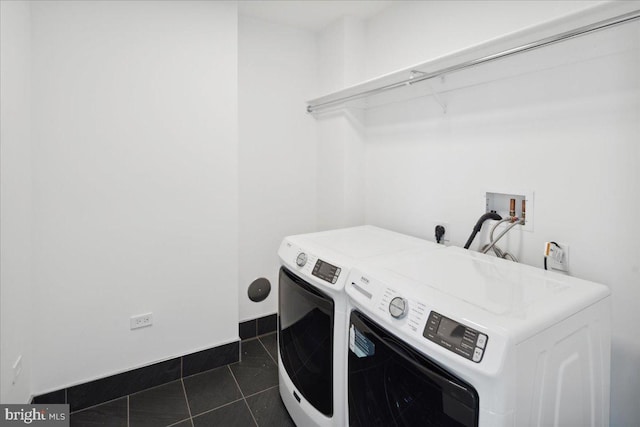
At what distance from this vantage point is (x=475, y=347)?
2.62 ft

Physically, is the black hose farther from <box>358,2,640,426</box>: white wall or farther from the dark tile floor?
the dark tile floor

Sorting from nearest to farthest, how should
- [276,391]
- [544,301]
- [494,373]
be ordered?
[494,373] → [544,301] → [276,391]

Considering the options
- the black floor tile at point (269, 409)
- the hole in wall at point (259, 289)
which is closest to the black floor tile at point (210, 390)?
the black floor tile at point (269, 409)

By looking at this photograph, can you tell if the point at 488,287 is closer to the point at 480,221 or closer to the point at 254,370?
the point at 480,221

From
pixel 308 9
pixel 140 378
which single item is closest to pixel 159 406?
pixel 140 378

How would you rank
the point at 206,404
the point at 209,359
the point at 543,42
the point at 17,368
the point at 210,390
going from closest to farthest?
the point at 543,42 → the point at 17,368 → the point at 206,404 → the point at 210,390 → the point at 209,359

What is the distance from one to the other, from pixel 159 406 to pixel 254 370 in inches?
22.1

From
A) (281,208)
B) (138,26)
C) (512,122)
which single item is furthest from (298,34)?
(512,122)

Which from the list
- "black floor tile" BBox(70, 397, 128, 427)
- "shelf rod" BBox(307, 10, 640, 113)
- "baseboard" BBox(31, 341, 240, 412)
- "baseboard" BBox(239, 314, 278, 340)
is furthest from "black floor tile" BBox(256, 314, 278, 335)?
"shelf rod" BBox(307, 10, 640, 113)

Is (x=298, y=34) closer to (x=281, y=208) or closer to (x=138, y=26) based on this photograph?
(x=138, y=26)

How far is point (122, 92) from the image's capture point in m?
1.75

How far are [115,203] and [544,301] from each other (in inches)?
77.8

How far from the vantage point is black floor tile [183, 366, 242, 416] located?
1.80 m

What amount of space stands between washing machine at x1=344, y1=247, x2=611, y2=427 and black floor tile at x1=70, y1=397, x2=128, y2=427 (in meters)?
1.25
